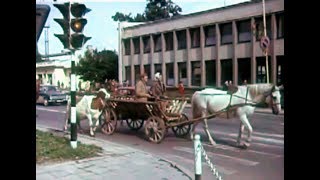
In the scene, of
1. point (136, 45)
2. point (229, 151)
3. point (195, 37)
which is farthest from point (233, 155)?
point (136, 45)

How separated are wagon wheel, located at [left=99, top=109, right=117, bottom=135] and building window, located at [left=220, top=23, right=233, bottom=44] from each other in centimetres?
1932

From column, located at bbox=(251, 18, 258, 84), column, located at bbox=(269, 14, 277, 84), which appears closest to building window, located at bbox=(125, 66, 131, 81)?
column, located at bbox=(251, 18, 258, 84)

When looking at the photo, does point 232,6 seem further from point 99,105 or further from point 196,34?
point 99,105

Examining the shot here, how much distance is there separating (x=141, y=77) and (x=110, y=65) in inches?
1315

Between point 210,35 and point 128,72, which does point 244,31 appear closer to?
point 210,35

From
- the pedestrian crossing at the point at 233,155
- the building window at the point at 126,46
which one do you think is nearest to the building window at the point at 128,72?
the building window at the point at 126,46

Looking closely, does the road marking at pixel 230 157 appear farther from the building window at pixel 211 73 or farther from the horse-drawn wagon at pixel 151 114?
the building window at pixel 211 73

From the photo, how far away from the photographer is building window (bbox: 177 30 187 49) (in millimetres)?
34844

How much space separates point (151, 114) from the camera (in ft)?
36.5

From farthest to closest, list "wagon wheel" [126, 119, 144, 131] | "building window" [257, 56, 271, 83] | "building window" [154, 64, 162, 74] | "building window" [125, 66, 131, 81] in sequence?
"building window" [125, 66, 131, 81] < "building window" [154, 64, 162, 74] < "building window" [257, 56, 271, 83] < "wagon wheel" [126, 119, 144, 131]

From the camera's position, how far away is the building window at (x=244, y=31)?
2942 cm

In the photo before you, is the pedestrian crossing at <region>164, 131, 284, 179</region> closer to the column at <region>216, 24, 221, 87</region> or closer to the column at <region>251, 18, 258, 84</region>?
the column at <region>251, 18, 258, 84</region>

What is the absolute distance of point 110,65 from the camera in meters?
44.8
